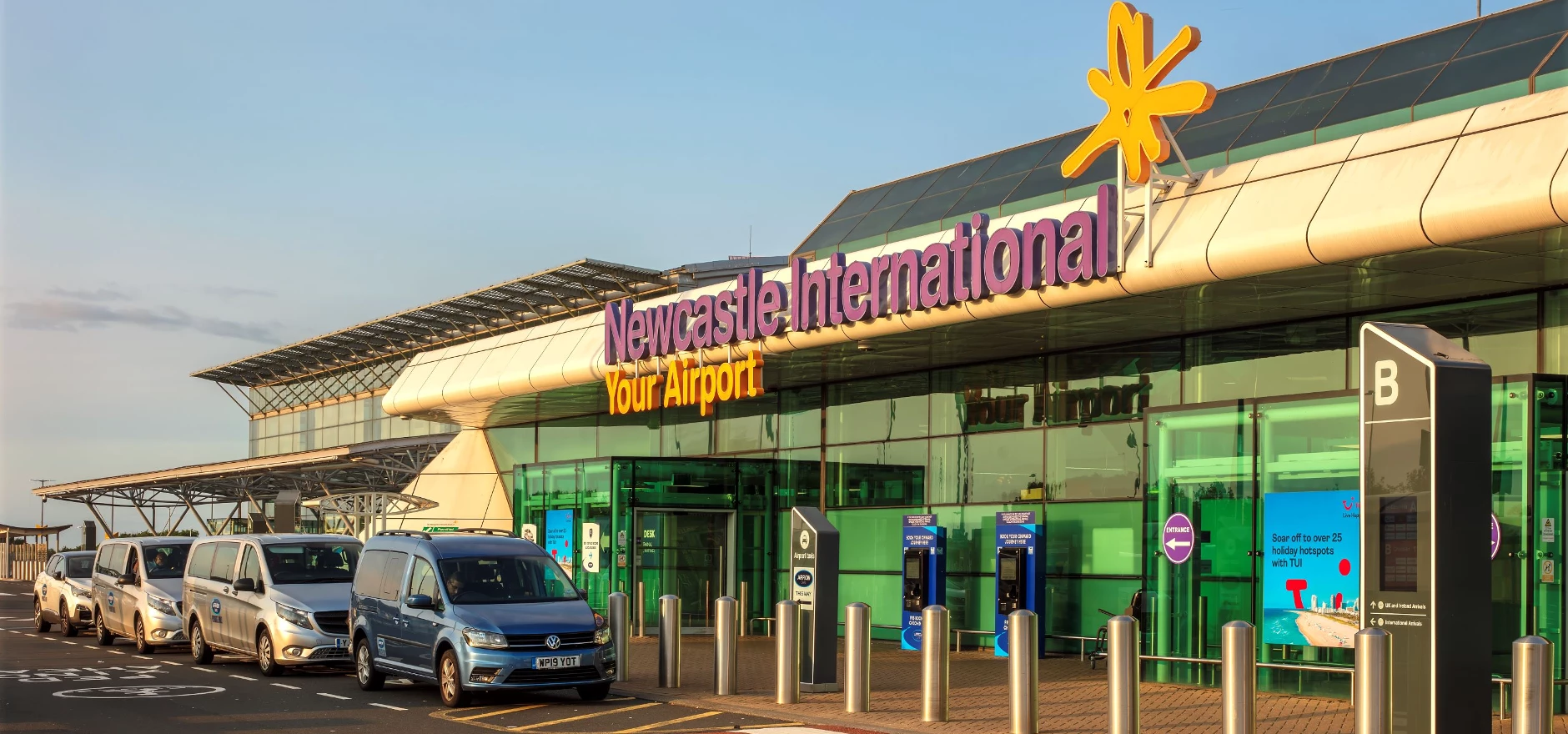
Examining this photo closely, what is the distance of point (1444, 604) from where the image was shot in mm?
9477

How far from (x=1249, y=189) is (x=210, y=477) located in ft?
133

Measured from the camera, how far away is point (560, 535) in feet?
91.4

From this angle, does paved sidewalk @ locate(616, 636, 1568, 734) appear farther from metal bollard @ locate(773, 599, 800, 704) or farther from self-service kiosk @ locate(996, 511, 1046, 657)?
self-service kiosk @ locate(996, 511, 1046, 657)

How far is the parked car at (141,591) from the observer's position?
73.8 feet

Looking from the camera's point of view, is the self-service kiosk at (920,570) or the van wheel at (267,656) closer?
the van wheel at (267,656)

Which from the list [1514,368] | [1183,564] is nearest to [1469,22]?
[1514,368]

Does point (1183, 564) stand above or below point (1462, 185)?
below

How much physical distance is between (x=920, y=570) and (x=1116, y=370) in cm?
417

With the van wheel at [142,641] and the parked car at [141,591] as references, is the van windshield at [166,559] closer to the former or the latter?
the parked car at [141,591]

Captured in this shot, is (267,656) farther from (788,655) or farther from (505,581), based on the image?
(788,655)

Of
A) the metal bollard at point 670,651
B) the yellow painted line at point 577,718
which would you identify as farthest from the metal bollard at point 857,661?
the metal bollard at point 670,651

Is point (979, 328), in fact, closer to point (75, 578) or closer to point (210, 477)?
point (75, 578)

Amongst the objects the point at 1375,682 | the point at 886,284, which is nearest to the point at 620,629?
the point at 886,284

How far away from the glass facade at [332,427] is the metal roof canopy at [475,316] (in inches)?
63.7
